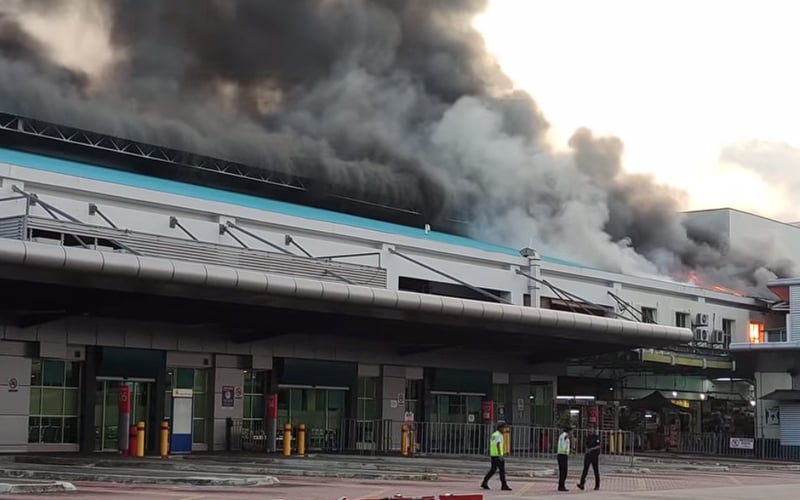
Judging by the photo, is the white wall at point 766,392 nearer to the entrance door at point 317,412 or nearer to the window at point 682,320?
the window at point 682,320

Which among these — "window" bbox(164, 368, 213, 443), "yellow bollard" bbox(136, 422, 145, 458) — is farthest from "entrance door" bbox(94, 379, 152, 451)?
"yellow bollard" bbox(136, 422, 145, 458)

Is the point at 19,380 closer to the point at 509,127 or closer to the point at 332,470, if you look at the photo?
the point at 332,470

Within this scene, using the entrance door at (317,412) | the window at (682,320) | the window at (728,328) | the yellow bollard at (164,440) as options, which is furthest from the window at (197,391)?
the window at (728,328)

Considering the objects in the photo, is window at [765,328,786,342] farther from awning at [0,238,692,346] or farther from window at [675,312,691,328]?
awning at [0,238,692,346]

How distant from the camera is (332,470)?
2623 centimetres

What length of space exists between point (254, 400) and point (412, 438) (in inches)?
201

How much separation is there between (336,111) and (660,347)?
20.1 m

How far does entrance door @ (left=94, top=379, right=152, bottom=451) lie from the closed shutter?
25.9 m

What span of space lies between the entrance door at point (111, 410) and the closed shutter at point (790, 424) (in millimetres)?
25922

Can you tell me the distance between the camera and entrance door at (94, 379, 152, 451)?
106 ft

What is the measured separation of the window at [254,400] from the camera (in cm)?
3575

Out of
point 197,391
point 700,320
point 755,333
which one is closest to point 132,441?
point 197,391

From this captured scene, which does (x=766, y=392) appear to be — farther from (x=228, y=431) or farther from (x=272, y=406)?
(x=228, y=431)

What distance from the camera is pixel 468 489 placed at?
22797 millimetres
